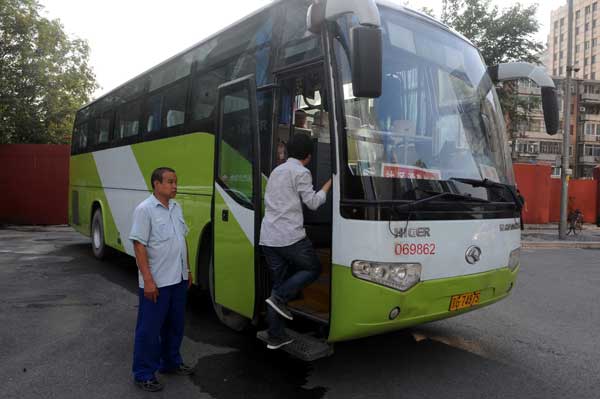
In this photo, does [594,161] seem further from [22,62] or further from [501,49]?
[22,62]

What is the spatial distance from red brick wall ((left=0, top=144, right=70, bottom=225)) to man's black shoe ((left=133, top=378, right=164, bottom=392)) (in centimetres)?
1578

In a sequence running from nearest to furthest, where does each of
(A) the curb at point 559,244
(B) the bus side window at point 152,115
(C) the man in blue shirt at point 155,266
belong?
(C) the man in blue shirt at point 155,266, (B) the bus side window at point 152,115, (A) the curb at point 559,244

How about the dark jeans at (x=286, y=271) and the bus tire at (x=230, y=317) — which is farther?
the bus tire at (x=230, y=317)

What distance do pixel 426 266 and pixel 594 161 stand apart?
66.1m

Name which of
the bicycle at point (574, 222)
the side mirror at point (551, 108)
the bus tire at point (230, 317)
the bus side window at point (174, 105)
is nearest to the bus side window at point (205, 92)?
the bus side window at point (174, 105)

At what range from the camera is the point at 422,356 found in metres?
4.70

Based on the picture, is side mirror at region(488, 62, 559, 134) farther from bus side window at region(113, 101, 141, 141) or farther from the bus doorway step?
bus side window at region(113, 101, 141, 141)

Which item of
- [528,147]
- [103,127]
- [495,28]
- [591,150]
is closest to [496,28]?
[495,28]

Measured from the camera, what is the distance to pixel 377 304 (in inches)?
143

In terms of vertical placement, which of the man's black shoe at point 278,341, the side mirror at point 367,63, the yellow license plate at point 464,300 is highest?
the side mirror at point 367,63

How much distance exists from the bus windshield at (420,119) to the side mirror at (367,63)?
0.43 metres

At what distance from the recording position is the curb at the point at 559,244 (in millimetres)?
15055

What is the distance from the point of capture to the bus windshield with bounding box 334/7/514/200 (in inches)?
147

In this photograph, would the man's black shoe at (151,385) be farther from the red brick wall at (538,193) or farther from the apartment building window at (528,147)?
the apartment building window at (528,147)
